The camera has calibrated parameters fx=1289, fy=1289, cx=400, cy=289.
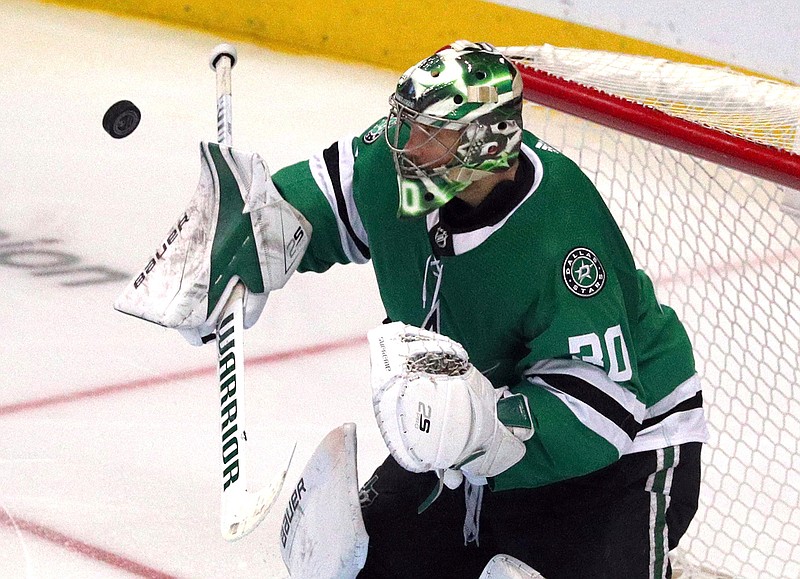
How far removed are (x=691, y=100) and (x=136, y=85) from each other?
8.99 ft

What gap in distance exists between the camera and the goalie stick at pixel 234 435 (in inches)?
72.7

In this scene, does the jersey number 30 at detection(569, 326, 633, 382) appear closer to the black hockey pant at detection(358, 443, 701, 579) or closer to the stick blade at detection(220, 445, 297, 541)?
the black hockey pant at detection(358, 443, 701, 579)

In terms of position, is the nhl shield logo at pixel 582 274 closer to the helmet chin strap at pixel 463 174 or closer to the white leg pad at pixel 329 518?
the helmet chin strap at pixel 463 174

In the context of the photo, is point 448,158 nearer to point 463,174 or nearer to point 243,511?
point 463,174

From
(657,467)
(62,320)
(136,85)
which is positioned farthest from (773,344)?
(136,85)

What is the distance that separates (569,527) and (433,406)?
467mm

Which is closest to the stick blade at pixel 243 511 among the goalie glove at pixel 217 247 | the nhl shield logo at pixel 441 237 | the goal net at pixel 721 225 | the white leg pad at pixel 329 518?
the white leg pad at pixel 329 518

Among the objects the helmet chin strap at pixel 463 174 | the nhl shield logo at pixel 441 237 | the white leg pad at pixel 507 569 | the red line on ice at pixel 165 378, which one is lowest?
the white leg pad at pixel 507 569

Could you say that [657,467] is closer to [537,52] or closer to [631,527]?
[631,527]

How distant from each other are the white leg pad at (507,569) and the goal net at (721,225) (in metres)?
0.68

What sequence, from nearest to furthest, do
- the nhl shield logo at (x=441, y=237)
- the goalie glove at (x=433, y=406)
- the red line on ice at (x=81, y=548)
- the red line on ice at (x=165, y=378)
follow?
the goalie glove at (x=433, y=406) → the nhl shield logo at (x=441, y=237) → the red line on ice at (x=81, y=548) → the red line on ice at (x=165, y=378)

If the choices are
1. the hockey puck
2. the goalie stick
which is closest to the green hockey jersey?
the goalie stick

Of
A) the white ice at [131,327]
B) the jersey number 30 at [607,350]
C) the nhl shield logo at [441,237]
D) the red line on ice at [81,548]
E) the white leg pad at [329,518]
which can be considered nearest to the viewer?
the jersey number 30 at [607,350]

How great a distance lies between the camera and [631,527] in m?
1.99
